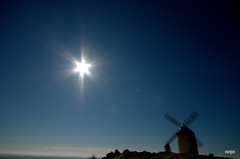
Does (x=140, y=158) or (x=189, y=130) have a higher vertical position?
(x=189, y=130)

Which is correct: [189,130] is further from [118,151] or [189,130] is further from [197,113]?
[118,151]

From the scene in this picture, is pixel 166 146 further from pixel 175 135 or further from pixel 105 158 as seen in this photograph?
pixel 105 158

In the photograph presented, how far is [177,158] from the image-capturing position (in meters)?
15.9

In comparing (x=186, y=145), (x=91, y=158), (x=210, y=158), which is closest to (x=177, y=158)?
(x=210, y=158)

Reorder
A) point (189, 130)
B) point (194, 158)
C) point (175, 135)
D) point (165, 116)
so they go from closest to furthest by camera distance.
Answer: point (194, 158)
point (189, 130)
point (175, 135)
point (165, 116)

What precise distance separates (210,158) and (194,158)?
1910 millimetres

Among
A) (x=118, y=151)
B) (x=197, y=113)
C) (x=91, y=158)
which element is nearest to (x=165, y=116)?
(x=197, y=113)

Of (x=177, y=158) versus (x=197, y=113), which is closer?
(x=177, y=158)

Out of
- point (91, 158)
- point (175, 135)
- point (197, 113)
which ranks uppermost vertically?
point (197, 113)

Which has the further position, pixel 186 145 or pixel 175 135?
pixel 175 135

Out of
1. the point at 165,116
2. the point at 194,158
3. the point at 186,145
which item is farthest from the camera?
the point at 165,116

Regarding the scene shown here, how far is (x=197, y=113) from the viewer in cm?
3142

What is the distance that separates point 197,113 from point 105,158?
24086mm

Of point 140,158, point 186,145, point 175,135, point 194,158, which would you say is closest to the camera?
point 194,158
